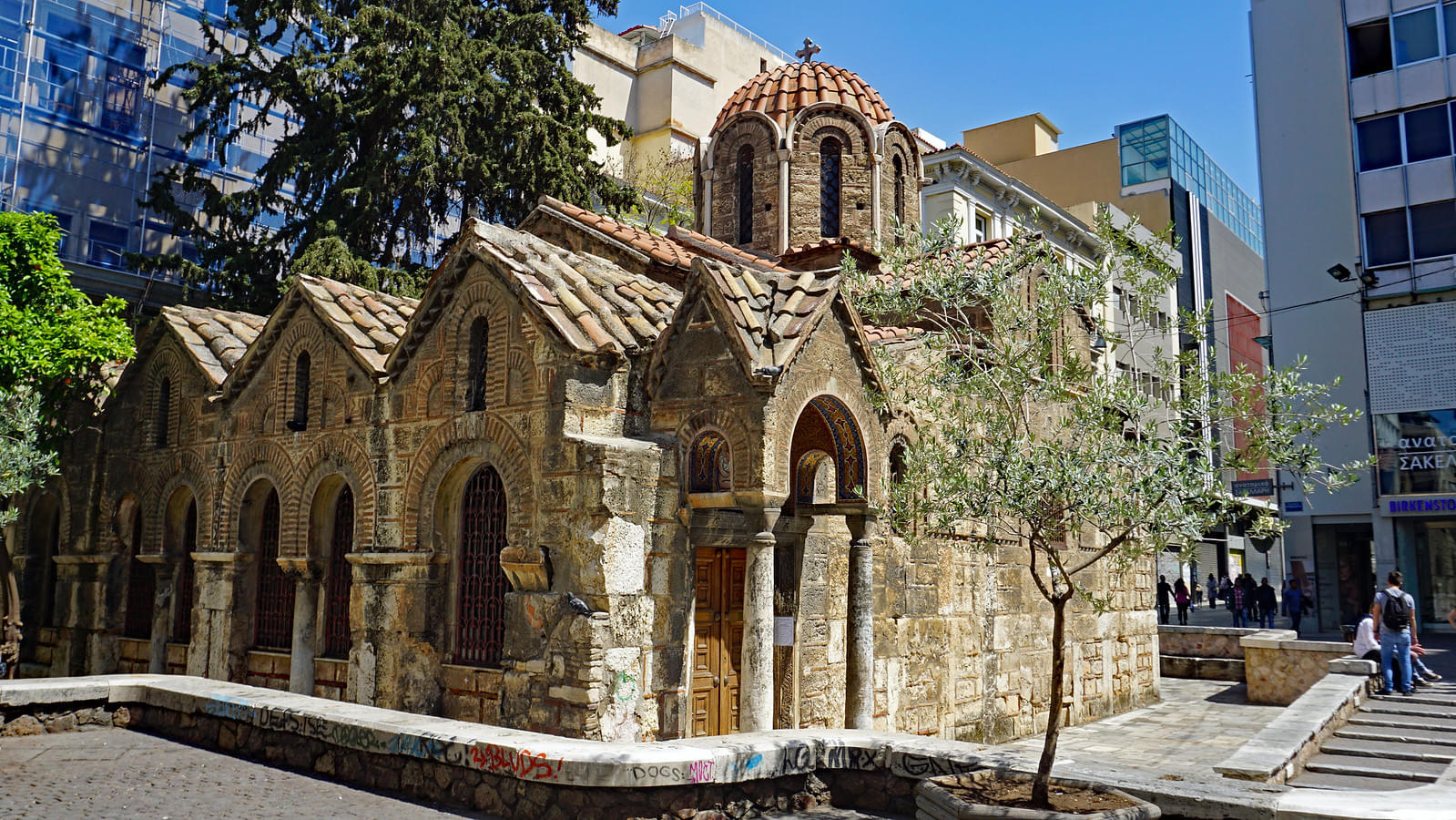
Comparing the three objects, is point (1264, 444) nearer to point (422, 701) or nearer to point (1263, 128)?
point (422, 701)

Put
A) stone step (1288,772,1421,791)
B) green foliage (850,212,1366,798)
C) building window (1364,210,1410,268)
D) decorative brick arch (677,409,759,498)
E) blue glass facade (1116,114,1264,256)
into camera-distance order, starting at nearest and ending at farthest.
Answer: green foliage (850,212,1366,798)
stone step (1288,772,1421,791)
decorative brick arch (677,409,759,498)
building window (1364,210,1410,268)
blue glass facade (1116,114,1264,256)

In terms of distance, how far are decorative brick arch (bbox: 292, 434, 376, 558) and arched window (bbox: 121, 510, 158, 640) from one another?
4.00m

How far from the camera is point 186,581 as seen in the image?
47.9 feet

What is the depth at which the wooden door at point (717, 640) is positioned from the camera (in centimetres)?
1016

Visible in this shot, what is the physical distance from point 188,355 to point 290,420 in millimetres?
2590

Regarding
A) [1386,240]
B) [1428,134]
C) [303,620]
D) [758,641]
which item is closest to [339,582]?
[303,620]

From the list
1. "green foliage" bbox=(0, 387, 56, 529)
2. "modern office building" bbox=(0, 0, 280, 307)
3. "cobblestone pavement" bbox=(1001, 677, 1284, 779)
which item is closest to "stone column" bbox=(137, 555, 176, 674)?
"green foliage" bbox=(0, 387, 56, 529)

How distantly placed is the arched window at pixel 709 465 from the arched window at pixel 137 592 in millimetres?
9122

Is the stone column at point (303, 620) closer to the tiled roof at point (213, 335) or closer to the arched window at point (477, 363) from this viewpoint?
the tiled roof at point (213, 335)

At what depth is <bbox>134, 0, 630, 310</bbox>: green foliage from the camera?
21547 mm

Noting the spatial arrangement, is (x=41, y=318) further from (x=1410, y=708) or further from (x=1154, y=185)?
(x=1154, y=185)

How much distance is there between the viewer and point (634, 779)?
6.57 metres

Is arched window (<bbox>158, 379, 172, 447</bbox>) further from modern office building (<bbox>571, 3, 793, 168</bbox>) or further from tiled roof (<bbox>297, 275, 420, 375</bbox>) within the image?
modern office building (<bbox>571, 3, 793, 168</bbox>)

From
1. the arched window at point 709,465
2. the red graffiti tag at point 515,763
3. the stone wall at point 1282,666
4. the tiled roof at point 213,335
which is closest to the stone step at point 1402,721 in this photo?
the stone wall at point 1282,666
